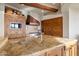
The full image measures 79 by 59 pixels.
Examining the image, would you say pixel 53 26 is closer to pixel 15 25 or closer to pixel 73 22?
pixel 73 22

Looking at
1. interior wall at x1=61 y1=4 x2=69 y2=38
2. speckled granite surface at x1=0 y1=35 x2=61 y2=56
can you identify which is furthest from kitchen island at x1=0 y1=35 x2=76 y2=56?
interior wall at x1=61 y1=4 x2=69 y2=38

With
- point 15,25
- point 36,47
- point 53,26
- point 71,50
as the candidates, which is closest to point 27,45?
point 36,47

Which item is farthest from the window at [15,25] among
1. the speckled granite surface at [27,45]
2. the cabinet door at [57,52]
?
the cabinet door at [57,52]

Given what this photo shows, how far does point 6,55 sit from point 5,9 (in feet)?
1.63

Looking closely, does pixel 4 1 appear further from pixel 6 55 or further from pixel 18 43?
pixel 6 55

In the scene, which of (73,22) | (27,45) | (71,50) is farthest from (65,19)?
(27,45)

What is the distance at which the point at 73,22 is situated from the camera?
162cm

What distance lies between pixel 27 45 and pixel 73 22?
1.90 feet

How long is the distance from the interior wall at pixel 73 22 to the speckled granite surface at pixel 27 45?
203 mm

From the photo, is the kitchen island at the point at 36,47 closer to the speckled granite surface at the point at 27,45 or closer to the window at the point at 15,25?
the speckled granite surface at the point at 27,45

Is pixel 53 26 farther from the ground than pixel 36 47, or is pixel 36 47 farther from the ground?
pixel 53 26

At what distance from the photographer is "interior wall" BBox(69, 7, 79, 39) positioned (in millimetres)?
1608

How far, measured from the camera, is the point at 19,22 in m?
1.56

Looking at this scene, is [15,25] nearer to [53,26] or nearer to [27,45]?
[27,45]
